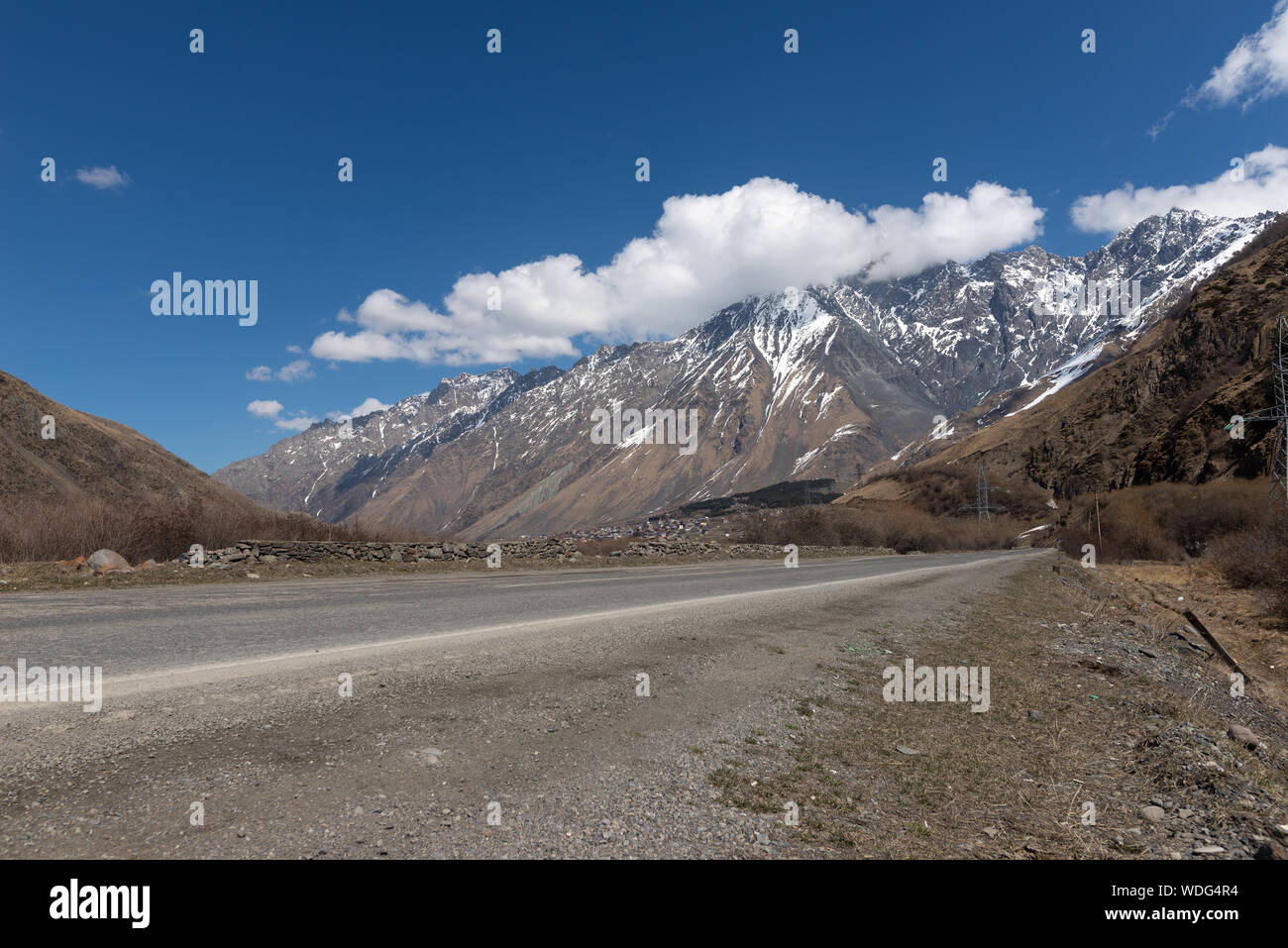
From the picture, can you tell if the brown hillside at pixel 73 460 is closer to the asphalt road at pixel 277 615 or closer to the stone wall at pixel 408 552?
the stone wall at pixel 408 552

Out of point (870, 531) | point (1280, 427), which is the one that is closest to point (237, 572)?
point (1280, 427)

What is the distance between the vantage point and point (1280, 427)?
36.0 meters

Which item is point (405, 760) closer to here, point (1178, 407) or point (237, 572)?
point (237, 572)

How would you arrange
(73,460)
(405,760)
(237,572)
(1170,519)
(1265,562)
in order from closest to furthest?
(405,760) → (237,572) → (1265,562) → (1170,519) → (73,460)

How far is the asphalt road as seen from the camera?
24.3 feet

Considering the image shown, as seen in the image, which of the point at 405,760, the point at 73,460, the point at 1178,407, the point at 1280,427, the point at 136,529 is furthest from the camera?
the point at 1178,407

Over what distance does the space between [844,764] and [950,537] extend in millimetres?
85706

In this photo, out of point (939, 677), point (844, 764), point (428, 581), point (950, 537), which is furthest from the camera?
point (950, 537)

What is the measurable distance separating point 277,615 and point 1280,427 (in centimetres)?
4846
